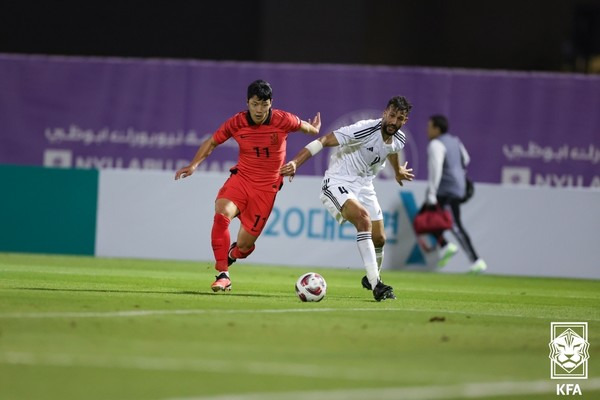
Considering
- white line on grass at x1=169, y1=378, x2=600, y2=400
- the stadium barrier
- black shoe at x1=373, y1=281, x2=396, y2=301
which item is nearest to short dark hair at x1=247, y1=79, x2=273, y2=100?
black shoe at x1=373, y1=281, x2=396, y2=301

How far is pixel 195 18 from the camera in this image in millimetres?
26328

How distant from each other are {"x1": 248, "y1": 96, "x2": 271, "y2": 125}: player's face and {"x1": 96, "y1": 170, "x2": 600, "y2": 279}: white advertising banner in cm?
614

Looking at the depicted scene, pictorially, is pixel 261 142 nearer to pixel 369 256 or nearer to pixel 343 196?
pixel 343 196

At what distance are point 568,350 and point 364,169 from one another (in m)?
4.99

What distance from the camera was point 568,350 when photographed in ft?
32.2

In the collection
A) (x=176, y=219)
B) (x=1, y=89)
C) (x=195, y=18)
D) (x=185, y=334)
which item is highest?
(x=195, y=18)

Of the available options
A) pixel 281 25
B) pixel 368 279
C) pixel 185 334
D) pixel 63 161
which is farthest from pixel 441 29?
pixel 185 334

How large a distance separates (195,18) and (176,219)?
23.0ft

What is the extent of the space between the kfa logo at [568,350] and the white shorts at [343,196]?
3.02m

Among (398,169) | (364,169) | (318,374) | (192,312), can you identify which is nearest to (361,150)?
(364,169)

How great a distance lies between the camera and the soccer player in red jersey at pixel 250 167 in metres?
14.0

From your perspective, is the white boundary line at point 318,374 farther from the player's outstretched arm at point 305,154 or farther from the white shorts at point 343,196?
the white shorts at point 343,196

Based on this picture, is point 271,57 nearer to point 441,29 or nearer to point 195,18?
point 195,18

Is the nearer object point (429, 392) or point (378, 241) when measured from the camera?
point (429, 392)
